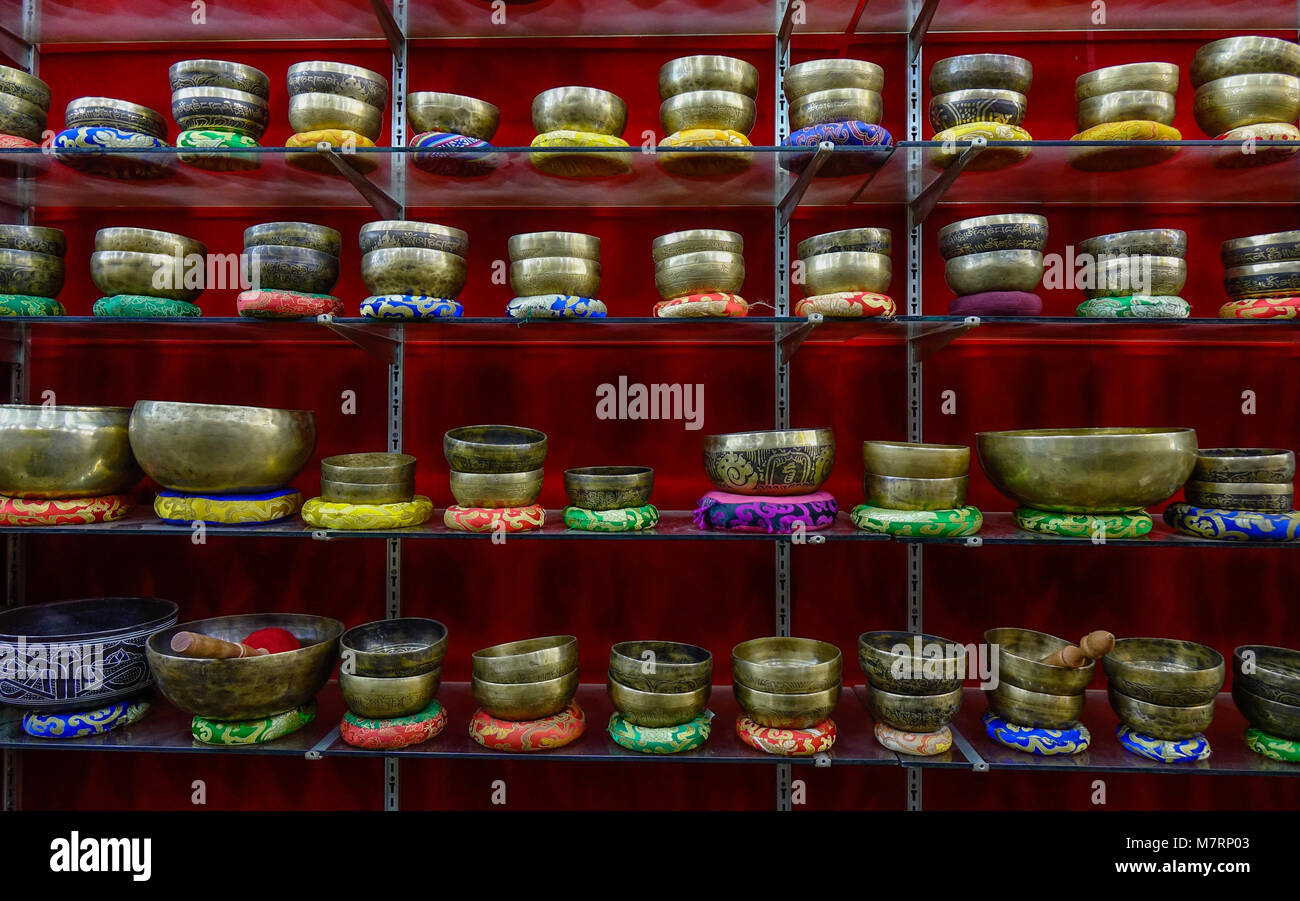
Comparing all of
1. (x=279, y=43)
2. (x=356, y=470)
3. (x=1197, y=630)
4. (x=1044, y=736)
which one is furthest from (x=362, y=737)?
(x=1197, y=630)

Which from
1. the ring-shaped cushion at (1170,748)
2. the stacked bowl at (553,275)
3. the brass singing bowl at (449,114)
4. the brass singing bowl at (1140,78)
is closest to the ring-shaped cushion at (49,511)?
the stacked bowl at (553,275)

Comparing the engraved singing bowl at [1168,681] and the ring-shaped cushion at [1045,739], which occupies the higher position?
the engraved singing bowl at [1168,681]

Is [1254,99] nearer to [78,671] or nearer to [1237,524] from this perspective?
[1237,524]

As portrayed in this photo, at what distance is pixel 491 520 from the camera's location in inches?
63.8

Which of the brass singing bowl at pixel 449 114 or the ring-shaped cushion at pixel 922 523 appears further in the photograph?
the brass singing bowl at pixel 449 114

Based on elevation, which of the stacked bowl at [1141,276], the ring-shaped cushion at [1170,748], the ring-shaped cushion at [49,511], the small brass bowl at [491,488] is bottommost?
the ring-shaped cushion at [1170,748]

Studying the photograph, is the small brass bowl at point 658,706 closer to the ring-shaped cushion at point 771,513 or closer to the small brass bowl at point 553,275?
the ring-shaped cushion at point 771,513

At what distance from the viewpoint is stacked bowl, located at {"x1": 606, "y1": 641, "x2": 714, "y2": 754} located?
1.60 meters

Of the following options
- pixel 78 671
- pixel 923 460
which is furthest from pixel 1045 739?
pixel 78 671

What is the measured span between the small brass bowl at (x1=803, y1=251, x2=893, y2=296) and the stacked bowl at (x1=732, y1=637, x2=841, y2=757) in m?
0.91

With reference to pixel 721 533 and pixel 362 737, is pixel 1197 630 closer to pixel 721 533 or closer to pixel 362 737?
pixel 721 533

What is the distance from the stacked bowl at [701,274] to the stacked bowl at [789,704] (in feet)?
2.80

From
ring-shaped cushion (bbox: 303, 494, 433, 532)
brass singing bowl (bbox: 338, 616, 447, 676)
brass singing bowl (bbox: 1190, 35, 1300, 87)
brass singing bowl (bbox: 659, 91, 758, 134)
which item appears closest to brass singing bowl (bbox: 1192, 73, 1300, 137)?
brass singing bowl (bbox: 1190, 35, 1300, 87)

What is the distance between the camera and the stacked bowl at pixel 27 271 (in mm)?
1689
